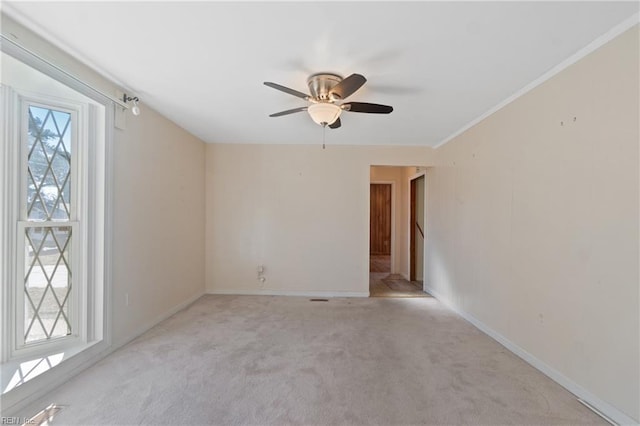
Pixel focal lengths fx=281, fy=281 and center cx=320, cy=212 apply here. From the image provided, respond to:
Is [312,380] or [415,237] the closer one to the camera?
[312,380]

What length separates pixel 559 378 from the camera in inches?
82.4

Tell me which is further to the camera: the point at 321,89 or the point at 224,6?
the point at 321,89

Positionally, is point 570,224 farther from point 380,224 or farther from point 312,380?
point 380,224

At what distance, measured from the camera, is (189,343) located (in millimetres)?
2729

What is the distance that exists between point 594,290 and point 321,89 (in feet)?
7.82

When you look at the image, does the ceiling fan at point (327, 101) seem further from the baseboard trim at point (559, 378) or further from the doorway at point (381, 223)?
the doorway at point (381, 223)

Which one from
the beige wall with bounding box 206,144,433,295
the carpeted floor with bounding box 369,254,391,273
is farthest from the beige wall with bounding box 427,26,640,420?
the carpeted floor with bounding box 369,254,391,273

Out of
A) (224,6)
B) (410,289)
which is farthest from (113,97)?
(410,289)

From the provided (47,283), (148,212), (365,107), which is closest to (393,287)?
(365,107)

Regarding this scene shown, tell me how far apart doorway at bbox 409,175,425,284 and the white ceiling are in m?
2.72

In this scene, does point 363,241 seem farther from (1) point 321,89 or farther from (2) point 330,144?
(1) point 321,89

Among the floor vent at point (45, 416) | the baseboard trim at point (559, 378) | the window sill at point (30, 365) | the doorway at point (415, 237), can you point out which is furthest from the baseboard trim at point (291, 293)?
the floor vent at point (45, 416)

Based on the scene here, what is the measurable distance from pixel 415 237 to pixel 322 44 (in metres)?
4.40

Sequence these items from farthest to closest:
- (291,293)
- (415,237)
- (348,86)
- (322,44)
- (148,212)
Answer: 1. (415,237)
2. (291,293)
3. (148,212)
4. (348,86)
5. (322,44)
